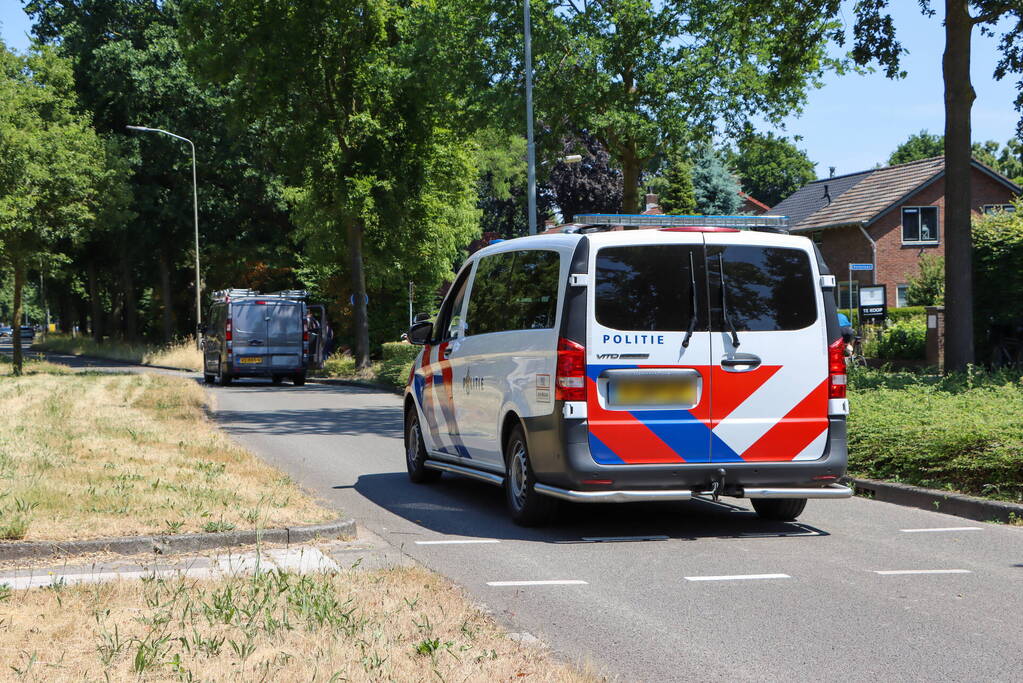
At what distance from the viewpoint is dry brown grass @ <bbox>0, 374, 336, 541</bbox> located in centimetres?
800

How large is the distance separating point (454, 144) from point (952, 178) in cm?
1908

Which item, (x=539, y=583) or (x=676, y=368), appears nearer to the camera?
(x=539, y=583)

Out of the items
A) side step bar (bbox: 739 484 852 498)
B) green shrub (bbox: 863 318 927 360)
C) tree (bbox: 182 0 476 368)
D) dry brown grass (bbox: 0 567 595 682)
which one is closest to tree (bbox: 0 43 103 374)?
tree (bbox: 182 0 476 368)

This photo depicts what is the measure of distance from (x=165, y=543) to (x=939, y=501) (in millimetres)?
5935

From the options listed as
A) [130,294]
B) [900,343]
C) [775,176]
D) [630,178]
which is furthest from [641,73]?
[775,176]

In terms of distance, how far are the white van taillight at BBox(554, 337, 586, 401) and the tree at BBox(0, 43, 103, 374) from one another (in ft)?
84.5

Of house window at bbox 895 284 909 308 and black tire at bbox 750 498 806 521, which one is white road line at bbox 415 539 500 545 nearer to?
black tire at bbox 750 498 806 521

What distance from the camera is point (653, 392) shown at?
8.23 meters

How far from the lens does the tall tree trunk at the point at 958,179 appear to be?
15781mm

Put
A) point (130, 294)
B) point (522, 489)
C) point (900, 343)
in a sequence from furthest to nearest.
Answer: point (130, 294), point (900, 343), point (522, 489)

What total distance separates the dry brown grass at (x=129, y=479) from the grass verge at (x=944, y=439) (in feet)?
16.5

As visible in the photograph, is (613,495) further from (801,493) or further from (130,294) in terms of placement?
(130,294)

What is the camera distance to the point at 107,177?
1603 inches

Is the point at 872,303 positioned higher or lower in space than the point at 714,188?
lower
